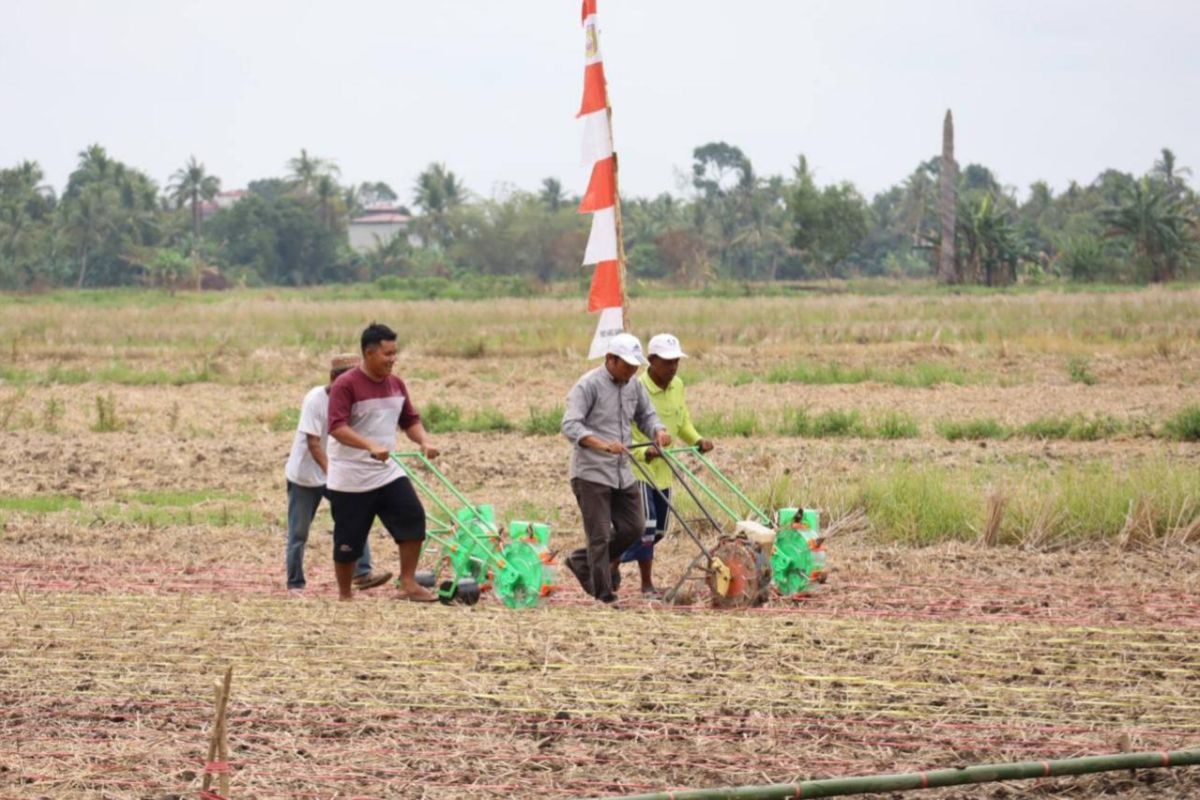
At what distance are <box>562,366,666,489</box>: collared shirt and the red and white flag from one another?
205cm

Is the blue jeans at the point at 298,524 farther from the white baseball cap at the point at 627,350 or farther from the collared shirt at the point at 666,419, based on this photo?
the white baseball cap at the point at 627,350

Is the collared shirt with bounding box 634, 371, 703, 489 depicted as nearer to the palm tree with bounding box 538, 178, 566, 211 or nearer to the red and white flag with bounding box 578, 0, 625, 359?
the red and white flag with bounding box 578, 0, 625, 359

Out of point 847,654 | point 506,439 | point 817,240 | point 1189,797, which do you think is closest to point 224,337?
point 506,439

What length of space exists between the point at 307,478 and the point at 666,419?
6.55 feet

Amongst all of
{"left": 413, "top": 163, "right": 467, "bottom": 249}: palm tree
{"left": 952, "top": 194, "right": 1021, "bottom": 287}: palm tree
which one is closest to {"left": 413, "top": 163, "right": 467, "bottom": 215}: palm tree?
{"left": 413, "top": 163, "right": 467, "bottom": 249}: palm tree

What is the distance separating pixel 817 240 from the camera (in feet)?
197

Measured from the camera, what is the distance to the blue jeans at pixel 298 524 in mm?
9062

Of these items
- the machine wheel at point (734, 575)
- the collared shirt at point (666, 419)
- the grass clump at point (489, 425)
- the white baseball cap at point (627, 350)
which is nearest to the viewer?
the machine wheel at point (734, 575)

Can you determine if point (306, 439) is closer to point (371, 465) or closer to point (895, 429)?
point (371, 465)

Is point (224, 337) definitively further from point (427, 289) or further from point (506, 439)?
point (427, 289)

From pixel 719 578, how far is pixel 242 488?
659 centimetres

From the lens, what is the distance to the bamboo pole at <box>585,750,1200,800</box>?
4465 millimetres

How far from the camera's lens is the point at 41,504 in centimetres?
1277

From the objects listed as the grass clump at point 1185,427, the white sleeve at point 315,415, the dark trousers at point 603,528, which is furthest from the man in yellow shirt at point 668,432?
the grass clump at point 1185,427
